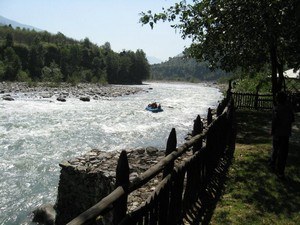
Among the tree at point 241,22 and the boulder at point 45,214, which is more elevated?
the tree at point 241,22

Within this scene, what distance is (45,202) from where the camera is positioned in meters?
13.3

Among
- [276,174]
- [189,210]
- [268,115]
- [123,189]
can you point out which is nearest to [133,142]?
[268,115]

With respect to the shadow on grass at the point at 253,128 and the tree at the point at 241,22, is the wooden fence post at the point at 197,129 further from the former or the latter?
the shadow on grass at the point at 253,128

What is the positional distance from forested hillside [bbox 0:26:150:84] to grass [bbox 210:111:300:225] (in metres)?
89.2

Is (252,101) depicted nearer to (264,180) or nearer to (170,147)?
(264,180)

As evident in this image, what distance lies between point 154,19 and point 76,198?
31.8 ft

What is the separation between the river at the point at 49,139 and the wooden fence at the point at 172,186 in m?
7.28

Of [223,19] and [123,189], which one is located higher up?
[223,19]

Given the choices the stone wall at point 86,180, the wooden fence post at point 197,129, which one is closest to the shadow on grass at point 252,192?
the wooden fence post at point 197,129

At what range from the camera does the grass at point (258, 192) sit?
6930 millimetres

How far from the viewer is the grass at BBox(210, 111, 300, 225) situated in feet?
22.7

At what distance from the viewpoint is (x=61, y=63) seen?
5482 inches

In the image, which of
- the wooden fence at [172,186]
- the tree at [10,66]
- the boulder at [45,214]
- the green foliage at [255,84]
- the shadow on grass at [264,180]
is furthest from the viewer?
the tree at [10,66]

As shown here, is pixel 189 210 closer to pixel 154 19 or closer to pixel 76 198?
pixel 76 198
